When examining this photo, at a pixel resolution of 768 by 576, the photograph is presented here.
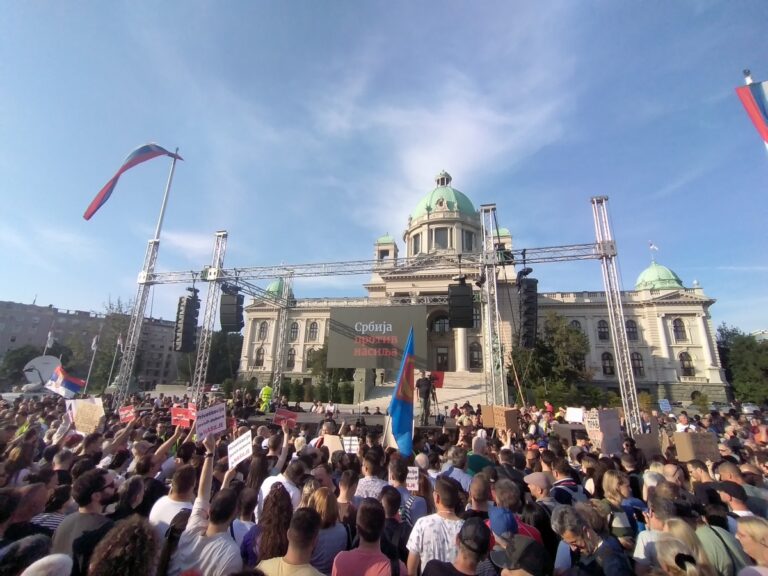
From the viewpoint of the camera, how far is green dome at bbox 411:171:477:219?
180 feet

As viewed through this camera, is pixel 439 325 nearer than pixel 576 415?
No

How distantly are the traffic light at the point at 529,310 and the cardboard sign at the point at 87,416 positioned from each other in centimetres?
1224

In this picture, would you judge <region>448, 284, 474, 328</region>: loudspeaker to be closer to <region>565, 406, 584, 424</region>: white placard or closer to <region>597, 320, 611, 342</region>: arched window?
<region>565, 406, 584, 424</region>: white placard

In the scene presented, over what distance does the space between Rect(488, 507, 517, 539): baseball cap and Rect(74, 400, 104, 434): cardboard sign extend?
26.1 feet

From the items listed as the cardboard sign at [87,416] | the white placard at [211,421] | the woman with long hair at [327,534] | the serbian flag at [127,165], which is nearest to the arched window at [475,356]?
the serbian flag at [127,165]

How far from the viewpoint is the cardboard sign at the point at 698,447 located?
Answer: 7411 mm

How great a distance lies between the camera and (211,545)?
2.49 meters

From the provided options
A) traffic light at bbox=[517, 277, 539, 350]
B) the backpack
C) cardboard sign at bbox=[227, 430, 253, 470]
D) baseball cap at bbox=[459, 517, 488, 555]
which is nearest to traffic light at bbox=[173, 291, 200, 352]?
traffic light at bbox=[517, 277, 539, 350]

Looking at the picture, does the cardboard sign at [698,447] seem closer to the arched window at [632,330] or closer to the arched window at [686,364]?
the arched window at [632,330]

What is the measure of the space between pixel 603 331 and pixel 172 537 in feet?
165

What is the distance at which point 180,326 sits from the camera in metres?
17.3

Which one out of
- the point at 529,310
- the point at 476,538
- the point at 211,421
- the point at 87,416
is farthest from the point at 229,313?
the point at 476,538

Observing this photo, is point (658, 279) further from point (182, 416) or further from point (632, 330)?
point (182, 416)

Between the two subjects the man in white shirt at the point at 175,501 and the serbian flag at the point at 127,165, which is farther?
the serbian flag at the point at 127,165
